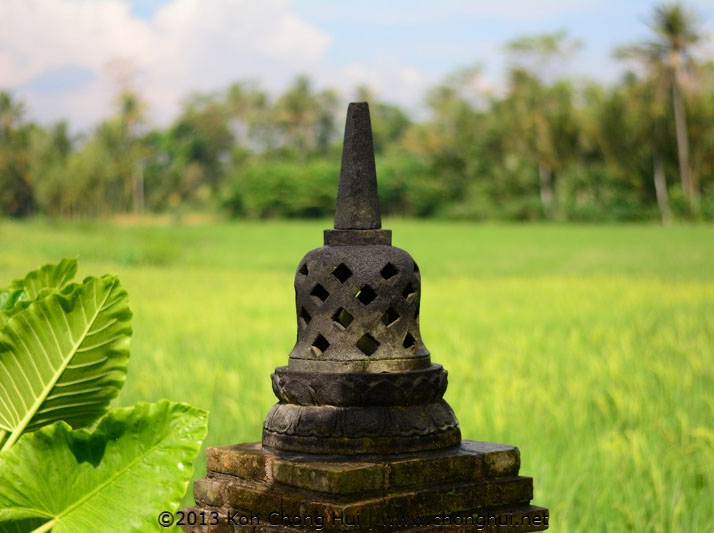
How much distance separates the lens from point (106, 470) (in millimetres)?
1068

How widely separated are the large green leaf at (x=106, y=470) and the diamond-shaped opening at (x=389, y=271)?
0.40 m

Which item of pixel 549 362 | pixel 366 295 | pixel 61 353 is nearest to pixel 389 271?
pixel 366 295

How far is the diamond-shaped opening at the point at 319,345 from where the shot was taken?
1.37m

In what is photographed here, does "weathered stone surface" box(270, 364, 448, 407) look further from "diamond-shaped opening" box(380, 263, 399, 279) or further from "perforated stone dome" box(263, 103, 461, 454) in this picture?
"diamond-shaped opening" box(380, 263, 399, 279)

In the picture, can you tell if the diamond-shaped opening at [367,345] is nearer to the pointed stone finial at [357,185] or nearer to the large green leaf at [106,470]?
the pointed stone finial at [357,185]

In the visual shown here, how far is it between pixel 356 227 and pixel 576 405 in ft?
11.1

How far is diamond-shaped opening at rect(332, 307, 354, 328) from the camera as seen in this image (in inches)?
53.8

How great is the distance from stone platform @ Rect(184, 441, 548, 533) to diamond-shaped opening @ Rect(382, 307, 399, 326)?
7.6 inches

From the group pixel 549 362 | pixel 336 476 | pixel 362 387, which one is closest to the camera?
pixel 336 476

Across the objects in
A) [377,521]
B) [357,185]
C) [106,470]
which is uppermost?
[357,185]

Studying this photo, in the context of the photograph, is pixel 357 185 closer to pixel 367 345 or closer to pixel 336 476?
pixel 367 345

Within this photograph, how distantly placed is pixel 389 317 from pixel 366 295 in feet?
0.16

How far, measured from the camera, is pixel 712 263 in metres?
13.8

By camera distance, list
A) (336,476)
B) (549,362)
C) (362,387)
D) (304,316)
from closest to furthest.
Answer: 1. (336,476)
2. (362,387)
3. (304,316)
4. (549,362)
